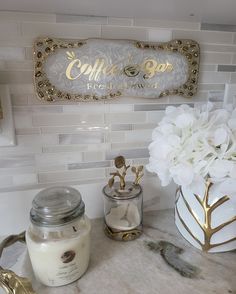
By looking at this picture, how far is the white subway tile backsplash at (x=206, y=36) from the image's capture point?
2.48ft

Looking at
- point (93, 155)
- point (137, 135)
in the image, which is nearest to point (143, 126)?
point (137, 135)

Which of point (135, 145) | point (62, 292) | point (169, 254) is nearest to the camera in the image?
point (62, 292)

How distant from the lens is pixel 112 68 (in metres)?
0.72

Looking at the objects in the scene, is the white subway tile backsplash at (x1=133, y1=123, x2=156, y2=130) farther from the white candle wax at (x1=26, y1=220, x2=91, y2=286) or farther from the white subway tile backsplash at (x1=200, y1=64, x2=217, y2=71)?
the white candle wax at (x1=26, y1=220, x2=91, y2=286)

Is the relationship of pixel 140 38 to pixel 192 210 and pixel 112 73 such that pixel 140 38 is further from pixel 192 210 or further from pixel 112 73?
pixel 192 210

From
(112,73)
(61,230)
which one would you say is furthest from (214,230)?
(112,73)

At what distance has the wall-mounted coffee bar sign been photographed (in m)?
0.68

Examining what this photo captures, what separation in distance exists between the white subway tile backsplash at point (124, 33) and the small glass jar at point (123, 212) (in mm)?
407

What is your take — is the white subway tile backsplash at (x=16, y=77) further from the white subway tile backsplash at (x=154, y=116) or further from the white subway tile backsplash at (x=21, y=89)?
the white subway tile backsplash at (x=154, y=116)

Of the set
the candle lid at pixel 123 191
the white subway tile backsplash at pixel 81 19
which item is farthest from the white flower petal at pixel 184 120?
the white subway tile backsplash at pixel 81 19

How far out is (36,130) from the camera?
73 centimetres

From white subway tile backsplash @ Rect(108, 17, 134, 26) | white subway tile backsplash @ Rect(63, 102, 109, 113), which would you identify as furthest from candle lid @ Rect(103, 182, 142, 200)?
white subway tile backsplash @ Rect(108, 17, 134, 26)

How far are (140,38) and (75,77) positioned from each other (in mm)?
209

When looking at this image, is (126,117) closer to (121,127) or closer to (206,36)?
(121,127)
